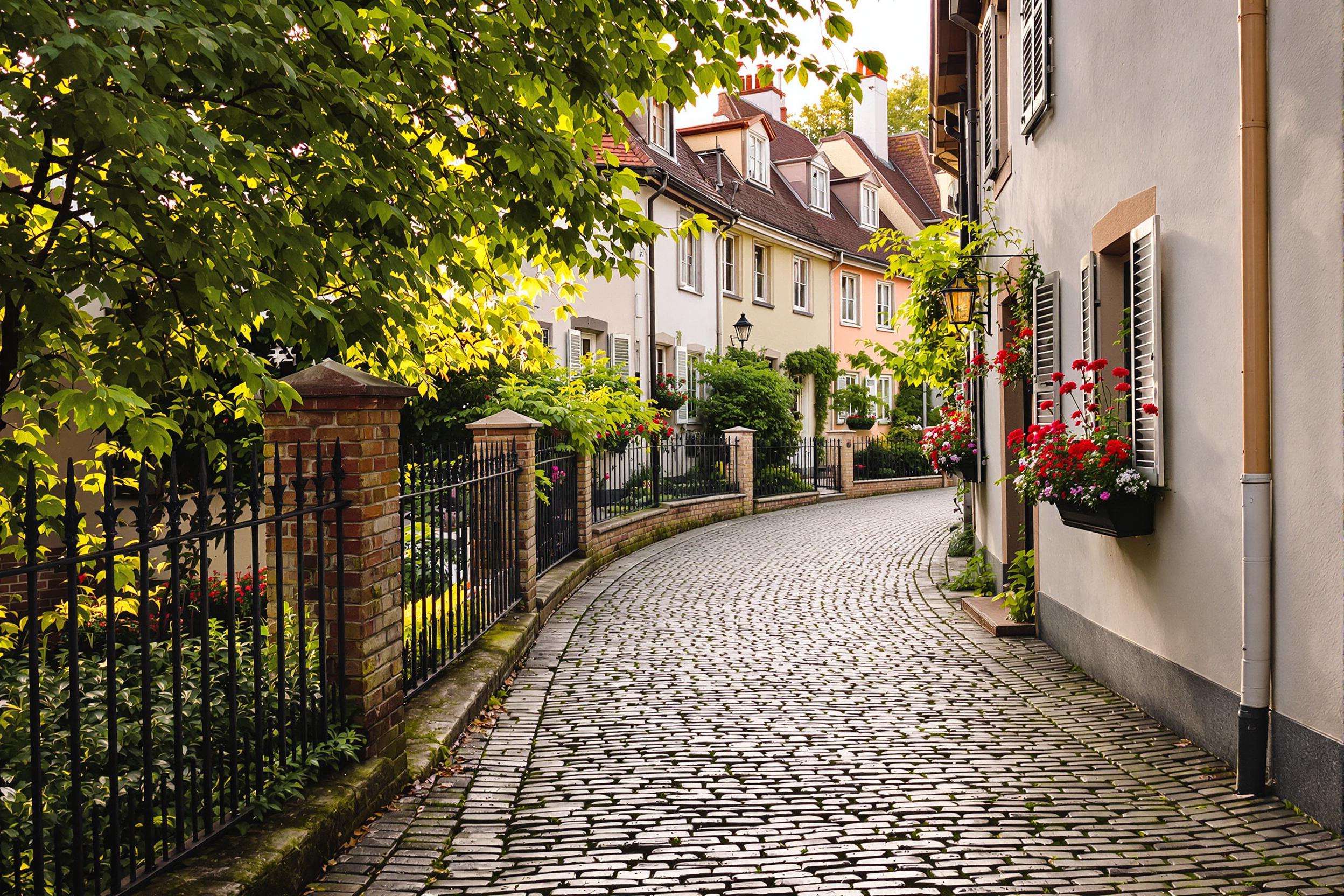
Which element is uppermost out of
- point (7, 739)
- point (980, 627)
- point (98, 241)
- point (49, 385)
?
point (98, 241)

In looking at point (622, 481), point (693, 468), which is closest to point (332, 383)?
point (622, 481)

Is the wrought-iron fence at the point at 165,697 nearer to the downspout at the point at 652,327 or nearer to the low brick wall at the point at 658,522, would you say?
the low brick wall at the point at 658,522

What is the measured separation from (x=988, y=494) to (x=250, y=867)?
9017 mm

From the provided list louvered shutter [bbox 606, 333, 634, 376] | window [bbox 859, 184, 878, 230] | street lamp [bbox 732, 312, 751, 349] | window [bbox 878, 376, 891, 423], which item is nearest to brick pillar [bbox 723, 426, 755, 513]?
louvered shutter [bbox 606, 333, 634, 376]

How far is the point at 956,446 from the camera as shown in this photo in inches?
468

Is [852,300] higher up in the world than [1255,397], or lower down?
higher up

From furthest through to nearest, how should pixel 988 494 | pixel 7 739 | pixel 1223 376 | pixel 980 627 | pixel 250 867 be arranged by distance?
pixel 988 494
pixel 980 627
pixel 1223 376
pixel 7 739
pixel 250 867

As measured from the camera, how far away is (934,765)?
17.5 ft

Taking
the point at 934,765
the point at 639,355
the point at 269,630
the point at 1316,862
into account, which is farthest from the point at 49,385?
the point at 639,355

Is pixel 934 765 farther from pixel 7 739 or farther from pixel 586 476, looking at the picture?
pixel 586 476

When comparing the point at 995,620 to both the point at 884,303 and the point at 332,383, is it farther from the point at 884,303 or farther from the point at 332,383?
Result: the point at 884,303

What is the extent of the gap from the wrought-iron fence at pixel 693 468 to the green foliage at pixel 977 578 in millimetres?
5735

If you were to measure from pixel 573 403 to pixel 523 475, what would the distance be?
10.7 feet

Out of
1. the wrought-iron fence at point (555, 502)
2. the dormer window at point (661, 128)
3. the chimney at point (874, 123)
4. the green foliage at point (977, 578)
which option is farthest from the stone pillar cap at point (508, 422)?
the chimney at point (874, 123)
